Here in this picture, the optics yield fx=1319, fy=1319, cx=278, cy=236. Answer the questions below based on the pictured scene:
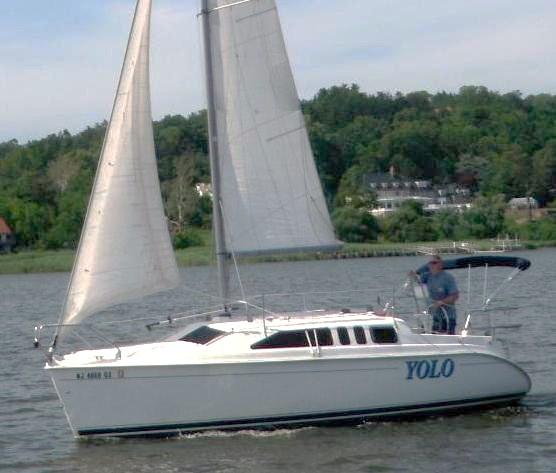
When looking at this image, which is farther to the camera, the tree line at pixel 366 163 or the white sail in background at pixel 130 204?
the tree line at pixel 366 163

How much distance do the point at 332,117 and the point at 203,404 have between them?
15869 cm

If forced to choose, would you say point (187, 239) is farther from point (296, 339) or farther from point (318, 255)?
point (296, 339)

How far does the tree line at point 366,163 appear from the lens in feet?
312

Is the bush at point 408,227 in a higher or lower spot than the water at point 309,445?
lower

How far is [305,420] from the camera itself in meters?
18.8

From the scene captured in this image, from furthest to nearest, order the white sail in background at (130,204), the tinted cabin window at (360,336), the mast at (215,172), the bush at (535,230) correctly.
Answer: the bush at (535,230) → the mast at (215,172) → the tinted cabin window at (360,336) → the white sail in background at (130,204)

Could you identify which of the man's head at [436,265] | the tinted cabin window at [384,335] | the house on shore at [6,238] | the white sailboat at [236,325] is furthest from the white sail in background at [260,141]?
the house on shore at [6,238]

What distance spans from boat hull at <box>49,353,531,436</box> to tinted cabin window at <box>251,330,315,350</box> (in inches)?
11.7

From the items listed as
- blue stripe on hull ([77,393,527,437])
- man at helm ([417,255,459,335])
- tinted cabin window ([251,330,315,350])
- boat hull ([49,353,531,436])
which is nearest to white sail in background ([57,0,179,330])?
boat hull ([49,353,531,436])

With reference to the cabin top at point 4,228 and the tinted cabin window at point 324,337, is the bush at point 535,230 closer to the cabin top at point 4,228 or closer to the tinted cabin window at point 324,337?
the cabin top at point 4,228

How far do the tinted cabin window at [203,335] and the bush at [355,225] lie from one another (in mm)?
59808

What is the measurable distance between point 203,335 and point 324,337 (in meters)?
1.73

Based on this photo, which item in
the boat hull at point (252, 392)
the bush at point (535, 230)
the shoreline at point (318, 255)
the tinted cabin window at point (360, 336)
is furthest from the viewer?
the bush at point (535, 230)

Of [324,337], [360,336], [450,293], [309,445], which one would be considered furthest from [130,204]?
[450,293]
